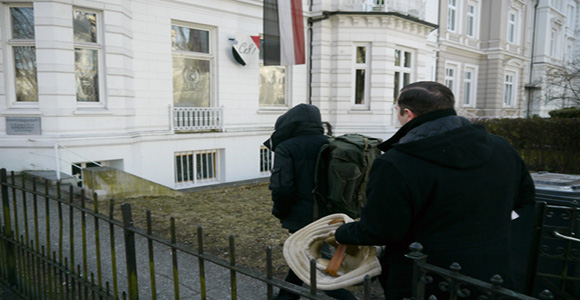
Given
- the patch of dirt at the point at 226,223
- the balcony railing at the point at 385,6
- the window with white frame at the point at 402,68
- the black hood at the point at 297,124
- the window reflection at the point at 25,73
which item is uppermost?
the balcony railing at the point at 385,6

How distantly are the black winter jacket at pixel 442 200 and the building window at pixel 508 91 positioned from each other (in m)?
27.8

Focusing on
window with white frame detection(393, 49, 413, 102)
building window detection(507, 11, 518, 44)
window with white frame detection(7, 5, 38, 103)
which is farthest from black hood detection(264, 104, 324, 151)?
building window detection(507, 11, 518, 44)

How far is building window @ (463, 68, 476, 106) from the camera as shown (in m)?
23.6

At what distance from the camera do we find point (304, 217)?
11.6ft

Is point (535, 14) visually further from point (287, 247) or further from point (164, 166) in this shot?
point (287, 247)

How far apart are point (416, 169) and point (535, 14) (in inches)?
1303

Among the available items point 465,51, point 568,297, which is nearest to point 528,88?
point 465,51

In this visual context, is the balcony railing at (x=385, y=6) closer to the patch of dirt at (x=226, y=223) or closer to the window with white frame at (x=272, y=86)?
the window with white frame at (x=272, y=86)

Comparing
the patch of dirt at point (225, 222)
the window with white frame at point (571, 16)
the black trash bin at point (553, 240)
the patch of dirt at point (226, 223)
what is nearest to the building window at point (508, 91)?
the window with white frame at point (571, 16)

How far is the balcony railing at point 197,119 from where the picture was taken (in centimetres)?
1059

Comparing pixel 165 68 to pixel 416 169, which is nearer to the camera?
pixel 416 169

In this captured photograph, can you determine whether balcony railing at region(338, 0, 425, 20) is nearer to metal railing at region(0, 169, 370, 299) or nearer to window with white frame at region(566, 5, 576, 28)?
metal railing at region(0, 169, 370, 299)

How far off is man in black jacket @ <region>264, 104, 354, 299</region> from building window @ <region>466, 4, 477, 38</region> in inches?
895

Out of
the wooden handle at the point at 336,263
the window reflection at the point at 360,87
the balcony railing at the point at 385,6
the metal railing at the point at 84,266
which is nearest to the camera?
the wooden handle at the point at 336,263
